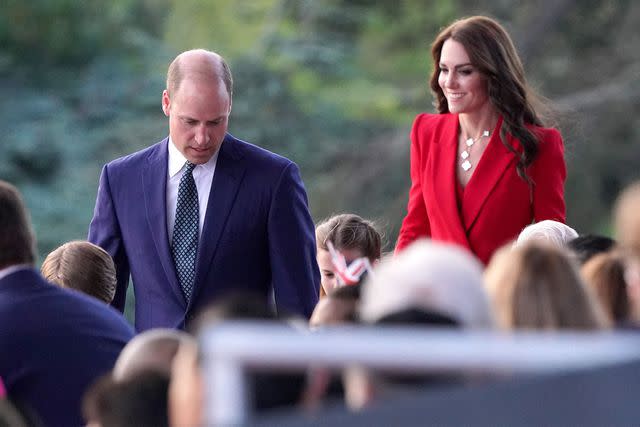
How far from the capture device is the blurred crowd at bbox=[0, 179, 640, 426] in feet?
9.77

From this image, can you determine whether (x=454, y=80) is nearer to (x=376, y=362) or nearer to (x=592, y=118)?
(x=376, y=362)

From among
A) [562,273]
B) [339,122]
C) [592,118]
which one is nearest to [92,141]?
[339,122]

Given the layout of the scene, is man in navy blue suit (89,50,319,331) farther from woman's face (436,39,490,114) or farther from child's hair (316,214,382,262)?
woman's face (436,39,490,114)

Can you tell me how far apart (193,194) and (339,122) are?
10.2 metres

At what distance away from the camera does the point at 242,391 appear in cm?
237

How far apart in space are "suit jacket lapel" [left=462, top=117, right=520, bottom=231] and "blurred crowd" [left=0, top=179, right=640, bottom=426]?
67 cm

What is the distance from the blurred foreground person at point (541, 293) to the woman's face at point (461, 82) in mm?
2386

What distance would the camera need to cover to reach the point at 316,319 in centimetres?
426

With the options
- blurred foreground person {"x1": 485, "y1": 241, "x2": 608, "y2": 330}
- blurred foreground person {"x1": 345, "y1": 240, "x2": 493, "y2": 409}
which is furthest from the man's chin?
blurred foreground person {"x1": 345, "y1": 240, "x2": 493, "y2": 409}

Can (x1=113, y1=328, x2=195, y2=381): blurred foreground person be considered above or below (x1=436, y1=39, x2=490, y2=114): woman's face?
below

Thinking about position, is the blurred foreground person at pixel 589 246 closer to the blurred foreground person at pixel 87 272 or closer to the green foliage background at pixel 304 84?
the blurred foreground person at pixel 87 272

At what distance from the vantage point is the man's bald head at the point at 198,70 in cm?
594

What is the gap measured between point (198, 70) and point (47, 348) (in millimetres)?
1820

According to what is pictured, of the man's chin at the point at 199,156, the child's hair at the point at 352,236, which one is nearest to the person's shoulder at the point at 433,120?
the child's hair at the point at 352,236
